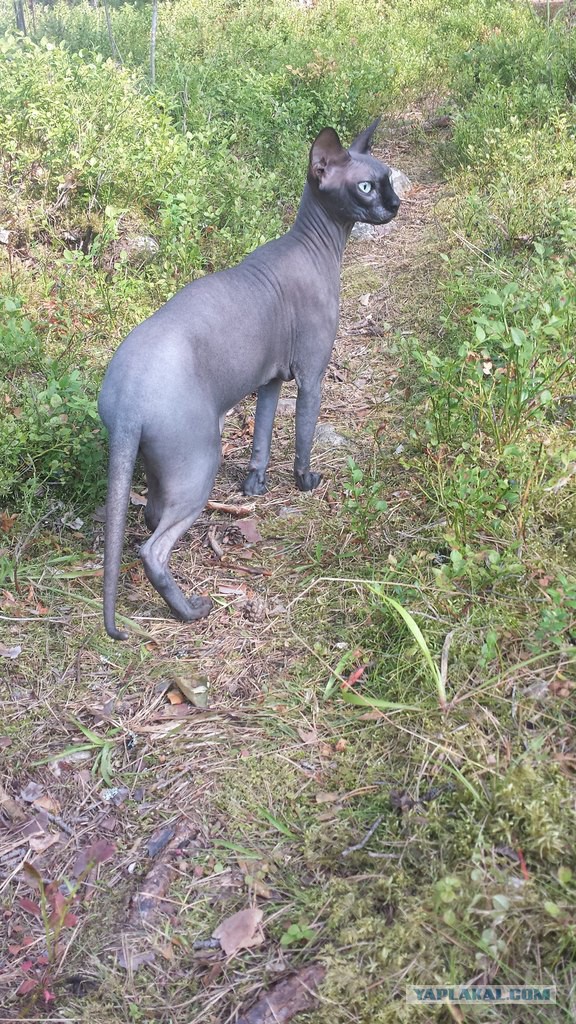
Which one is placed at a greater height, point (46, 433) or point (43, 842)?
point (46, 433)

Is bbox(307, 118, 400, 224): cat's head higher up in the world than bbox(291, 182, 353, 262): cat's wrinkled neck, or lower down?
higher up

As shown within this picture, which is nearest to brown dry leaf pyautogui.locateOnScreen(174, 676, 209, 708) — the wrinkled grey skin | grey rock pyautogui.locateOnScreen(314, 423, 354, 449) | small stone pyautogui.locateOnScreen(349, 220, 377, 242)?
the wrinkled grey skin

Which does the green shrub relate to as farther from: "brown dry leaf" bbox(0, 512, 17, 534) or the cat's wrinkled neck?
the cat's wrinkled neck

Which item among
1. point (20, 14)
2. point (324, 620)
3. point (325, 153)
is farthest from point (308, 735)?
point (20, 14)

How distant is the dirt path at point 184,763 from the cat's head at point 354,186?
3.26 feet

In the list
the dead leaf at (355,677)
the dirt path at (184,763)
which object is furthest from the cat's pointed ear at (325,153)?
the dead leaf at (355,677)

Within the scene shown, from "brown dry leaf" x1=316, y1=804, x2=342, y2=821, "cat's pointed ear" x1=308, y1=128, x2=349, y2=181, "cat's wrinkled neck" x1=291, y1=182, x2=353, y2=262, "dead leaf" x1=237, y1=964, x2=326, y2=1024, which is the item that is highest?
"cat's pointed ear" x1=308, y1=128, x2=349, y2=181

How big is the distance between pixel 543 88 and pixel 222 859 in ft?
19.0

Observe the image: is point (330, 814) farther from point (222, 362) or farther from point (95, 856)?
point (222, 362)

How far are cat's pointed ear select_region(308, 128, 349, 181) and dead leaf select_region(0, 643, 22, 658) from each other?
7.77ft

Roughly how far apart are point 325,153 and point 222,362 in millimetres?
1181

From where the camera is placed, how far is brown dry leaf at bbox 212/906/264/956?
6.97 feet

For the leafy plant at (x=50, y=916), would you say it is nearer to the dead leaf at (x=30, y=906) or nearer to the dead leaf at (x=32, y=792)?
the dead leaf at (x=30, y=906)

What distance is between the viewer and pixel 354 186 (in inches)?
145
